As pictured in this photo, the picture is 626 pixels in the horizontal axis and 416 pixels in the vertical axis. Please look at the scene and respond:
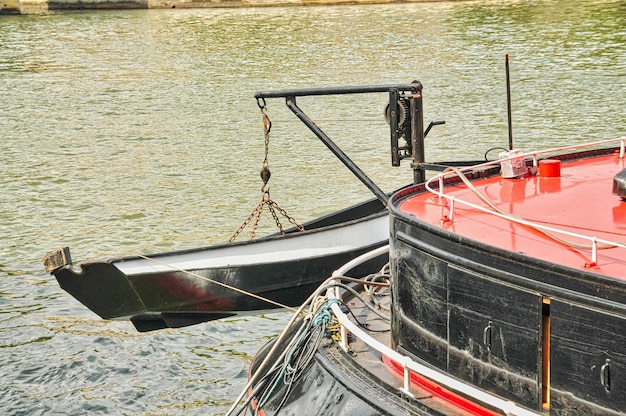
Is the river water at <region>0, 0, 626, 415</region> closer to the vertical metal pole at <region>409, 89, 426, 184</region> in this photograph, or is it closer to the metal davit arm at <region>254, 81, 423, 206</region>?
the metal davit arm at <region>254, 81, 423, 206</region>

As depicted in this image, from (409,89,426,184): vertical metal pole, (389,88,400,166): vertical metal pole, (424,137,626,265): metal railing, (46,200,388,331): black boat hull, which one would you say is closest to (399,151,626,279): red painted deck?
(424,137,626,265): metal railing

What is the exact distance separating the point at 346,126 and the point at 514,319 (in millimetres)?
19242

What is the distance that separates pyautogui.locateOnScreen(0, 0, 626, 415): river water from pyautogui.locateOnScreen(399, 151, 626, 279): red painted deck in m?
4.55

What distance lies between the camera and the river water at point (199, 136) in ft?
40.5

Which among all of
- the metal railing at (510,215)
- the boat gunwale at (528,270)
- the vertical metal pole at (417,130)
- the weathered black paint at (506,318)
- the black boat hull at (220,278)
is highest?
the vertical metal pole at (417,130)

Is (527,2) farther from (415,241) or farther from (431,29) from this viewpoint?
(415,241)

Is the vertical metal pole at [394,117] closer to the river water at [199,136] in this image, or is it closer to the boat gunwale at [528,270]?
the boat gunwale at [528,270]

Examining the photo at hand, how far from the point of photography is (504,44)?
37.7 meters

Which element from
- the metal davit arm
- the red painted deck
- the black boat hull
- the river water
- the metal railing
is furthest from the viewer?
the river water

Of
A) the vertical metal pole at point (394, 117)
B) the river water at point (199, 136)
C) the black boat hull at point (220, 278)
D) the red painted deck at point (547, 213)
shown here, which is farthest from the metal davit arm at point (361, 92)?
the river water at point (199, 136)

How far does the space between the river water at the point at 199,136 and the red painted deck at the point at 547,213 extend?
455 cm

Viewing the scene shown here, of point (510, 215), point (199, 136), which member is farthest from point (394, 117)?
point (199, 136)

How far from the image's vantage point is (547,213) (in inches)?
278

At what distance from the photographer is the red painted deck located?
620 centimetres
